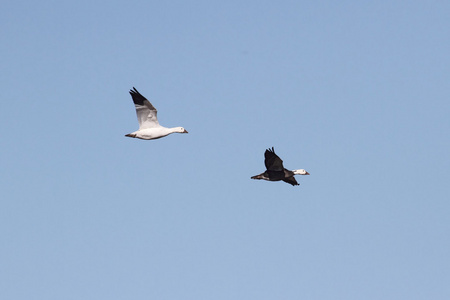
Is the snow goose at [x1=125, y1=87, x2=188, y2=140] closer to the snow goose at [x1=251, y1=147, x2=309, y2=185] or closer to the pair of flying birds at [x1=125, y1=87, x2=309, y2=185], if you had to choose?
the pair of flying birds at [x1=125, y1=87, x2=309, y2=185]

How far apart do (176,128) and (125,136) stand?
12.4ft

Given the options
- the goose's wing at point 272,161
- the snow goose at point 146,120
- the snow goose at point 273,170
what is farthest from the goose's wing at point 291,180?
the snow goose at point 146,120

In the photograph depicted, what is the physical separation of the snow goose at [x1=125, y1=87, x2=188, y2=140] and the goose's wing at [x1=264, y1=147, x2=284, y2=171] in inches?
291

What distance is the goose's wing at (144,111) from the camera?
224ft

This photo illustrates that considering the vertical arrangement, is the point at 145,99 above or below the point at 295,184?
above

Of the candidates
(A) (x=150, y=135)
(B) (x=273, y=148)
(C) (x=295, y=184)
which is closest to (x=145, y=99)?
(A) (x=150, y=135)

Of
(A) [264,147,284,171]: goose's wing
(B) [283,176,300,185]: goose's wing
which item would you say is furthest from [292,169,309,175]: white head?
(A) [264,147,284,171]: goose's wing

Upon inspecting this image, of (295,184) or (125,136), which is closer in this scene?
(125,136)

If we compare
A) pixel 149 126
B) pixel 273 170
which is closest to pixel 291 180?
pixel 273 170

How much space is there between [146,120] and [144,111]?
71 cm

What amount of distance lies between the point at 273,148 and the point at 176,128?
7156 mm

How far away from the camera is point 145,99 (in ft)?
224

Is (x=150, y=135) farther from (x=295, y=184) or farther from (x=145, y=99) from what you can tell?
(x=295, y=184)

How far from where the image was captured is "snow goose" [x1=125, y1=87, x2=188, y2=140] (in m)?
68.4
